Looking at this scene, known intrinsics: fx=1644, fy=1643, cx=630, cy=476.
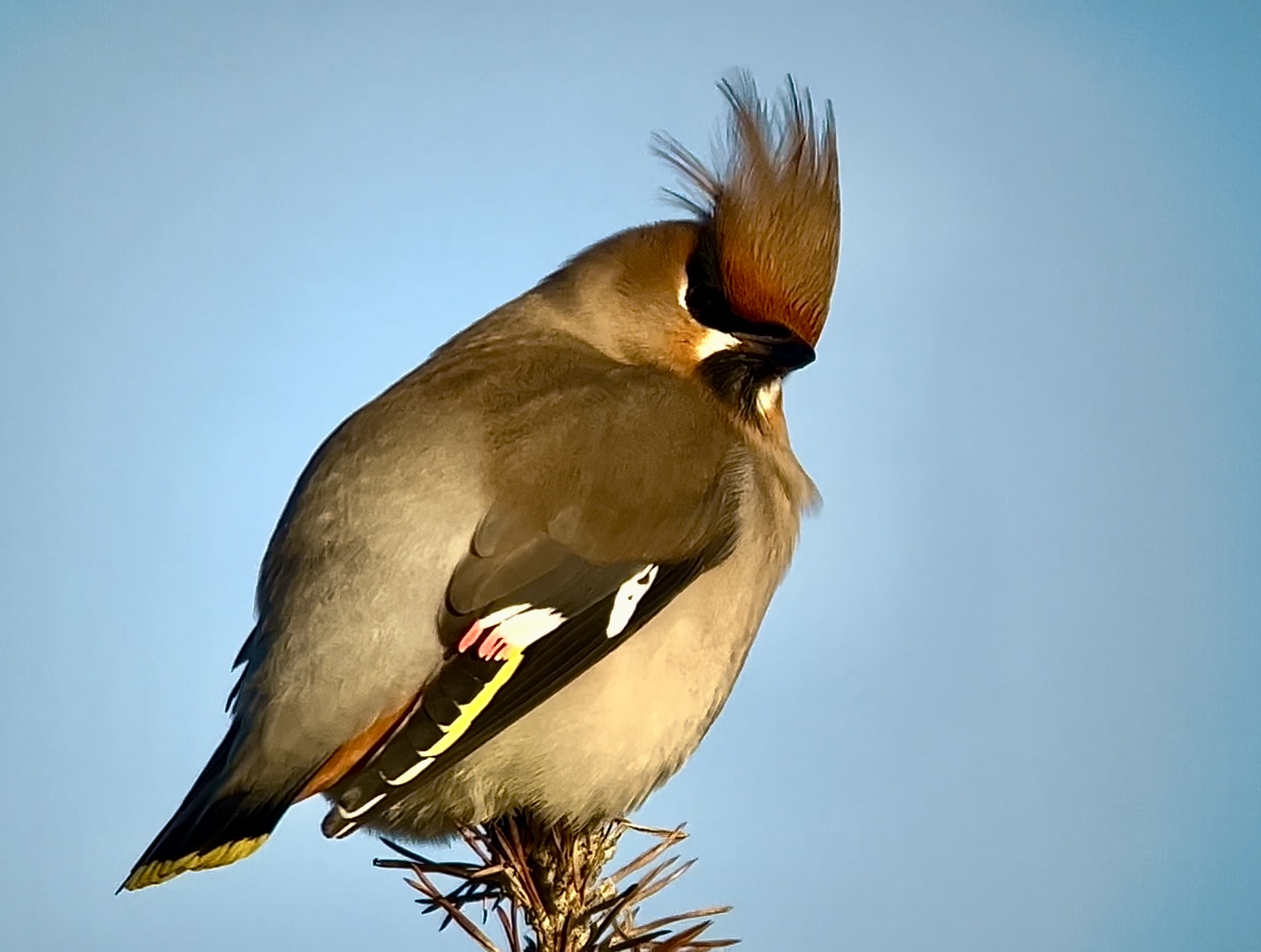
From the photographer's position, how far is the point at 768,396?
3148 mm

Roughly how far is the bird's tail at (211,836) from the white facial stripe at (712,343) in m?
1.21

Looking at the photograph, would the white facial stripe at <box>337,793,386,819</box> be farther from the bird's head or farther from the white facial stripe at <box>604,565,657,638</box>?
the bird's head

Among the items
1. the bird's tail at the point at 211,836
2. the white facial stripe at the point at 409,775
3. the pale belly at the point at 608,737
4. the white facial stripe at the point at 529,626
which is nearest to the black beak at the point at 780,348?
the pale belly at the point at 608,737

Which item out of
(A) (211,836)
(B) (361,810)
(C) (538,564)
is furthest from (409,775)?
(C) (538,564)

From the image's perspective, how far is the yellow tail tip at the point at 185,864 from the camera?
90.4 inches

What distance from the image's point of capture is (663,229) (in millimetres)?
3301

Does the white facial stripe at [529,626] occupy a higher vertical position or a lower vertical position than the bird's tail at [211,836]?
higher

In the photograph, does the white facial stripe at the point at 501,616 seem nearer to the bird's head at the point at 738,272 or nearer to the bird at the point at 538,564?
the bird at the point at 538,564

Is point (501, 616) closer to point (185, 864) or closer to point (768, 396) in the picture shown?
point (185, 864)

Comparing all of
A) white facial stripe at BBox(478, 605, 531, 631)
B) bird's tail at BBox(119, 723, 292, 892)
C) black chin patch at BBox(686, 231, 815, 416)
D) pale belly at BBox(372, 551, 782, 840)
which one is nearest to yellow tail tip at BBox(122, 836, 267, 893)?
bird's tail at BBox(119, 723, 292, 892)

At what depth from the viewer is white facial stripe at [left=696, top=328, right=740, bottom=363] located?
3086 millimetres

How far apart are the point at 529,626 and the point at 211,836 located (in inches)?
22.1

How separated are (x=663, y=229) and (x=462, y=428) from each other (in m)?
0.81

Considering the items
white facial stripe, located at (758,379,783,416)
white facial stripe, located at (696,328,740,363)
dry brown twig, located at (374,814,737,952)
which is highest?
white facial stripe, located at (696,328,740,363)
